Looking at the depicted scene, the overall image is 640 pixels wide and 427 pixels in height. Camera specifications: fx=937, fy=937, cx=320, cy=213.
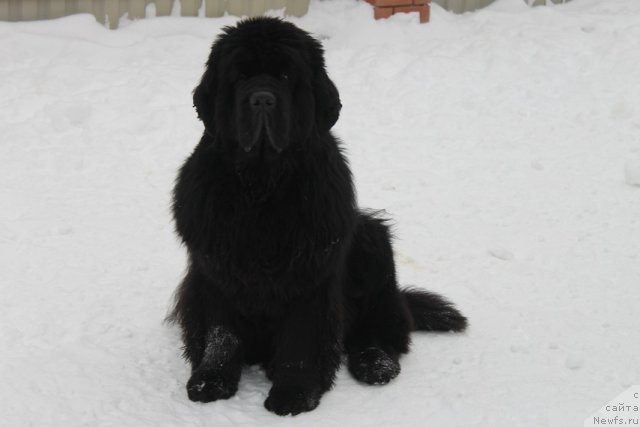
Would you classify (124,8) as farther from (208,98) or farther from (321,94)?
(321,94)

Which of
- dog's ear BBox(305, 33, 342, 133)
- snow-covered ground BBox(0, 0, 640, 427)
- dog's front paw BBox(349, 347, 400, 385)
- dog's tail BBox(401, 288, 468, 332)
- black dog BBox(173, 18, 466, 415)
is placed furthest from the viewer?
dog's tail BBox(401, 288, 468, 332)

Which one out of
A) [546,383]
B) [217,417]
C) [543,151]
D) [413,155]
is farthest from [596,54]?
[217,417]

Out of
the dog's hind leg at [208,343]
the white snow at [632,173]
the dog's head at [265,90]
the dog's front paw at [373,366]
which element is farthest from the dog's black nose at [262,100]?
the white snow at [632,173]

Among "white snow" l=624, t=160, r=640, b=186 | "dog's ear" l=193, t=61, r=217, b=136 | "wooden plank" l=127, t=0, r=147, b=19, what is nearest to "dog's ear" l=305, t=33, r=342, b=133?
"dog's ear" l=193, t=61, r=217, b=136

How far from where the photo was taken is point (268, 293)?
3.76 metres

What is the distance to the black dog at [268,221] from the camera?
11.8ft

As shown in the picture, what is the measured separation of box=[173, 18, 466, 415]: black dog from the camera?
360cm

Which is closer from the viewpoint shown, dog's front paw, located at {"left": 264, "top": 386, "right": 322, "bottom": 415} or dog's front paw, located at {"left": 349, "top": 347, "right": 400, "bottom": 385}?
dog's front paw, located at {"left": 264, "top": 386, "right": 322, "bottom": 415}

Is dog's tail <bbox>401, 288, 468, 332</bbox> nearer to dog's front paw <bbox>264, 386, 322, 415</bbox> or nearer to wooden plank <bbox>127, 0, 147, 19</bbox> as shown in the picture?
dog's front paw <bbox>264, 386, 322, 415</bbox>

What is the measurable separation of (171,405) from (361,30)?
15.7ft

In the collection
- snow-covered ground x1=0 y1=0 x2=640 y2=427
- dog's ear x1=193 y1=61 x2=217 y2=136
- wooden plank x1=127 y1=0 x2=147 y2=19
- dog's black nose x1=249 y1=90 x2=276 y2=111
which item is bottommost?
snow-covered ground x1=0 y1=0 x2=640 y2=427

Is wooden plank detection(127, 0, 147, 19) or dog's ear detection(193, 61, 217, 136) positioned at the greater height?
dog's ear detection(193, 61, 217, 136)

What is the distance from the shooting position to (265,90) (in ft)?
11.5

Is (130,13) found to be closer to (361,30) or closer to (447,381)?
(361,30)
